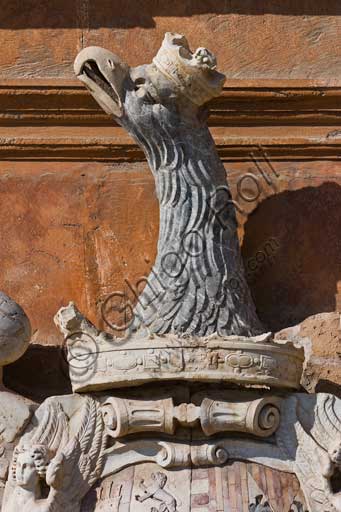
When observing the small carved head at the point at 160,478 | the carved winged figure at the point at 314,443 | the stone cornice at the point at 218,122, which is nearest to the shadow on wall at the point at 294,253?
the stone cornice at the point at 218,122

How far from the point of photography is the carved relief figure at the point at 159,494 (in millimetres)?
7934

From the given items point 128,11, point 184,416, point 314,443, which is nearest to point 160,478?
point 184,416

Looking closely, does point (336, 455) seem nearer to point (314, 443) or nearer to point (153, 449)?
point (314, 443)

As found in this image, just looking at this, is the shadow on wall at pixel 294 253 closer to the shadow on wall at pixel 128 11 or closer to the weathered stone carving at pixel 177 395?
the weathered stone carving at pixel 177 395

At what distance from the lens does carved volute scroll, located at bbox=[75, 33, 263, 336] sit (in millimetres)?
8359

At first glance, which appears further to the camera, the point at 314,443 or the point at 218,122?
the point at 218,122

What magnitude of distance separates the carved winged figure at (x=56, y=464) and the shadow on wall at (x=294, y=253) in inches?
39.2

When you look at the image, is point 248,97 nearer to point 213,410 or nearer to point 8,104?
point 8,104

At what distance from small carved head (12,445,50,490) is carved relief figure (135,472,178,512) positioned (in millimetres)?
375

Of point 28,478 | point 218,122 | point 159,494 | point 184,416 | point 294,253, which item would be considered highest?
point 218,122

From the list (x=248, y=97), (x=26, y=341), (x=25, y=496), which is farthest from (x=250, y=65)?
(x=25, y=496)

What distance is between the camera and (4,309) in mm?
8258

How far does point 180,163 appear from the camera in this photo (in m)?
8.51

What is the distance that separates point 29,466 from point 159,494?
49cm
